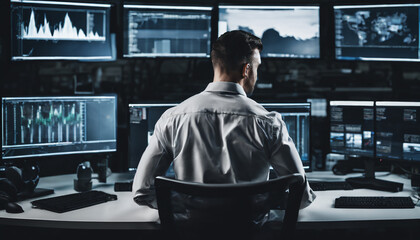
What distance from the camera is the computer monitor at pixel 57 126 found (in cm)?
209

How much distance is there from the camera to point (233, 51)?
1512 mm

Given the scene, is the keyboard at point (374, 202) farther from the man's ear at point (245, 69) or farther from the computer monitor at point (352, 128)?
the man's ear at point (245, 69)

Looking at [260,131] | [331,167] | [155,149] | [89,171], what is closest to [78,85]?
[89,171]

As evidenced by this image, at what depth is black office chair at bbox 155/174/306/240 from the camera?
1.17m

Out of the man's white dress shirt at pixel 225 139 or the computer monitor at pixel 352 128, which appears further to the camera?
the computer monitor at pixel 352 128

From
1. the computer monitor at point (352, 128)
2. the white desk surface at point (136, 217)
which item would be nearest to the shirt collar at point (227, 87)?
the white desk surface at point (136, 217)

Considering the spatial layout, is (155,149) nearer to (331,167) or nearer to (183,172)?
(183,172)

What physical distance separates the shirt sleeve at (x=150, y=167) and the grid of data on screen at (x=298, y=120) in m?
0.87

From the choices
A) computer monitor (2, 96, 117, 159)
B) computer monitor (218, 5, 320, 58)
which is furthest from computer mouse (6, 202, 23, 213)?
computer monitor (218, 5, 320, 58)

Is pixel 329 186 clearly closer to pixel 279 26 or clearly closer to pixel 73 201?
pixel 279 26

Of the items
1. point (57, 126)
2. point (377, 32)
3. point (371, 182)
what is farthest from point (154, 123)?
point (377, 32)

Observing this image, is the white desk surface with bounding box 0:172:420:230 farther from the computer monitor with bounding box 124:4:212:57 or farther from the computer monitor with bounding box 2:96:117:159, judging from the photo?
the computer monitor with bounding box 124:4:212:57

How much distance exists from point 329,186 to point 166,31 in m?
1.19

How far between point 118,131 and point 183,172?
1.05m
